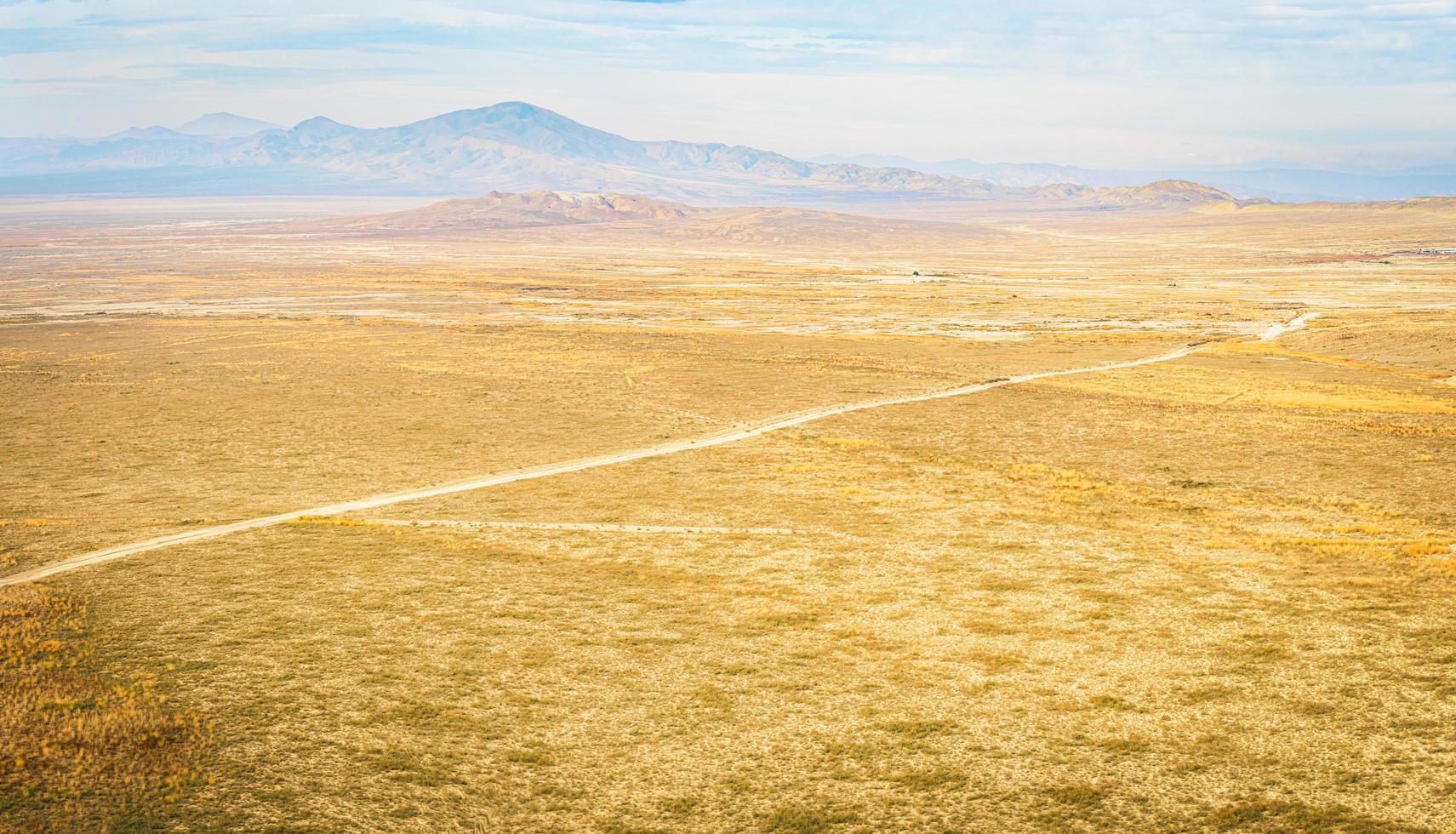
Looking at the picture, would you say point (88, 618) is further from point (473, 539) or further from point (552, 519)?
point (552, 519)

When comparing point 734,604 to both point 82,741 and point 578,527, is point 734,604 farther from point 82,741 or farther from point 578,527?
point 82,741

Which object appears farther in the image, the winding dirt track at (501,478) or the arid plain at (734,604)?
the winding dirt track at (501,478)

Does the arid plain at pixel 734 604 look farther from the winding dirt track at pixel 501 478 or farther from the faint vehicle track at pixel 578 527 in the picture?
the winding dirt track at pixel 501 478

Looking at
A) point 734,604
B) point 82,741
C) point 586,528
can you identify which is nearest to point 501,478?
point 586,528

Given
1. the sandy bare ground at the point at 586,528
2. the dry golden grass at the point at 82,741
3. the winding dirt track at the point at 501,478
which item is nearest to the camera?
the dry golden grass at the point at 82,741

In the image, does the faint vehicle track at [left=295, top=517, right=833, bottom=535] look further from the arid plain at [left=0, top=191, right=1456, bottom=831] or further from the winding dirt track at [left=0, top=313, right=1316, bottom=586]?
the winding dirt track at [left=0, top=313, right=1316, bottom=586]

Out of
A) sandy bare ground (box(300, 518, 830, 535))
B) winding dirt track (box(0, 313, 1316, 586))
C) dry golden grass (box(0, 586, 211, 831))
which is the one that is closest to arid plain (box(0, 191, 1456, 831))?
dry golden grass (box(0, 586, 211, 831))

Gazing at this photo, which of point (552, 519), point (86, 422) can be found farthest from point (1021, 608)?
point (86, 422)

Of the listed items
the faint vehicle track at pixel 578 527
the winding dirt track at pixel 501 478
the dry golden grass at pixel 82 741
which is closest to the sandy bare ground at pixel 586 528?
the faint vehicle track at pixel 578 527
